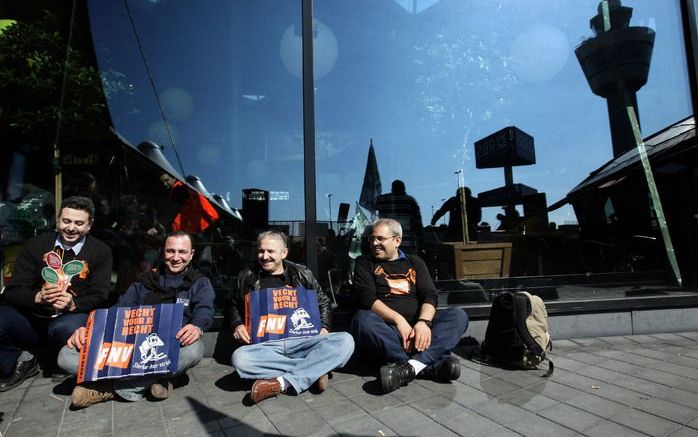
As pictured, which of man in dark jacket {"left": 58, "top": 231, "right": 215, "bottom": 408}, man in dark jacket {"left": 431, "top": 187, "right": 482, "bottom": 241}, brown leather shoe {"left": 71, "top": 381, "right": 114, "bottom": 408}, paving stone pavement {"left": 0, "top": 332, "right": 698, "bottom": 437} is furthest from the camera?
man in dark jacket {"left": 431, "top": 187, "right": 482, "bottom": 241}

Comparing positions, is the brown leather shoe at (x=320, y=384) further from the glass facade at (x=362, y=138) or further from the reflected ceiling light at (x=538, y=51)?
the reflected ceiling light at (x=538, y=51)

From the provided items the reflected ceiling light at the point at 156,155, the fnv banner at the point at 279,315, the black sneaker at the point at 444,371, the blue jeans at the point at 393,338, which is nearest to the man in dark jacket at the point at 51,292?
the fnv banner at the point at 279,315

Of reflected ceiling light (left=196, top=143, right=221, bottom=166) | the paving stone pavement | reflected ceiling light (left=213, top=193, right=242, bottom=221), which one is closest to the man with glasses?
the paving stone pavement

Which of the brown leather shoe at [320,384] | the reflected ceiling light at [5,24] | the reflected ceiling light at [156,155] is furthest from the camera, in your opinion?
the reflected ceiling light at [156,155]

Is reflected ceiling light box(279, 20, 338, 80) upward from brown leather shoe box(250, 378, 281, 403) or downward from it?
upward

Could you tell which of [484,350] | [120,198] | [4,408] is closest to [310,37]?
[120,198]

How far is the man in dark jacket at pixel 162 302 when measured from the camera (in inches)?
95.6

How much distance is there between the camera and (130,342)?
8.01ft

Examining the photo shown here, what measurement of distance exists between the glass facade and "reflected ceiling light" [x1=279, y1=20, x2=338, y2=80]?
0.02 meters

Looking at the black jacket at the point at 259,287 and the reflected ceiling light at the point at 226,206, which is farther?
the reflected ceiling light at the point at 226,206

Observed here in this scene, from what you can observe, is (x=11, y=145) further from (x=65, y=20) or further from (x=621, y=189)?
(x=621, y=189)

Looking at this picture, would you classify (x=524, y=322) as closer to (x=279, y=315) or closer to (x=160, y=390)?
(x=279, y=315)

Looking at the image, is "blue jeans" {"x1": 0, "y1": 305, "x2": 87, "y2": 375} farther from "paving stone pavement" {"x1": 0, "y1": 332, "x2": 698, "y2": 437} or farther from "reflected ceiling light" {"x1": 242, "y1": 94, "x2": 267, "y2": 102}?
"reflected ceiling light" {"x1": 242, "y1": 94, "x2": 267, "y2": 102}

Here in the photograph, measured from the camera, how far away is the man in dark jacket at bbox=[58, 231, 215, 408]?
2.43 m
